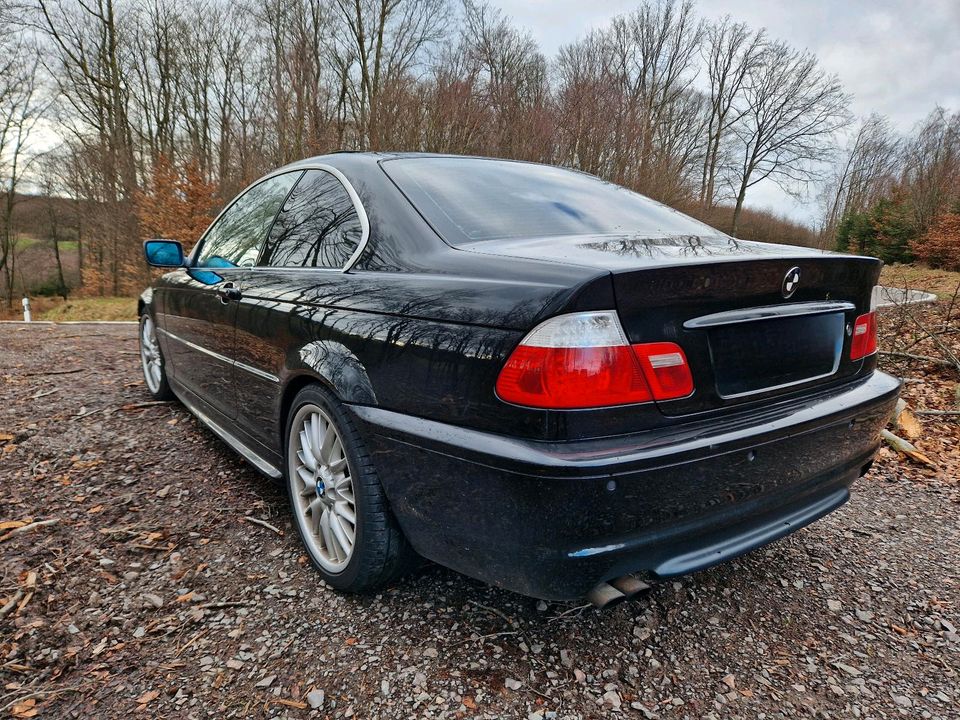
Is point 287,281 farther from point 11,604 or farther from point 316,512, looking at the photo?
point 11,604

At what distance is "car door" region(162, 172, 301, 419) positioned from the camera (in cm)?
278

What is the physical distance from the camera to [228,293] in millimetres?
2682

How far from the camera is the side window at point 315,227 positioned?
2.15 meters

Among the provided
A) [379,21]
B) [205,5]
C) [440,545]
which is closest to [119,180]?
[205,5]

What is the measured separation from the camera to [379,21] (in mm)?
18406

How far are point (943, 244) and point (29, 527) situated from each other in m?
20.7

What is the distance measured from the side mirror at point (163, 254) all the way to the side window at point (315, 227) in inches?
41.5

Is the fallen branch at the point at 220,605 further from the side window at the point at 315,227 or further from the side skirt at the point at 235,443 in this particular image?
the side window at the point at 315,227

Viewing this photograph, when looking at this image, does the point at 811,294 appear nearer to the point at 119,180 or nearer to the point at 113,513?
the point at 113,513

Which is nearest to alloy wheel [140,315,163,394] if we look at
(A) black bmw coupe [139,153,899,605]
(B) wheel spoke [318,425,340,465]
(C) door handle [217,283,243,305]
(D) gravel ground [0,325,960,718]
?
(D) gravel ground [0,325,960,718]

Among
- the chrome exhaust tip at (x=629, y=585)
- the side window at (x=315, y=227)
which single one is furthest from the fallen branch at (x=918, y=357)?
the side window at (x=315, y=227)

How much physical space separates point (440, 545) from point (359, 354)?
63 cm

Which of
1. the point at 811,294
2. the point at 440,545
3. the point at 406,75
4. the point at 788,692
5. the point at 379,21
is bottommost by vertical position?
the point at 788,692

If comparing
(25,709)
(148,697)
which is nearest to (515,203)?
(148,697)
